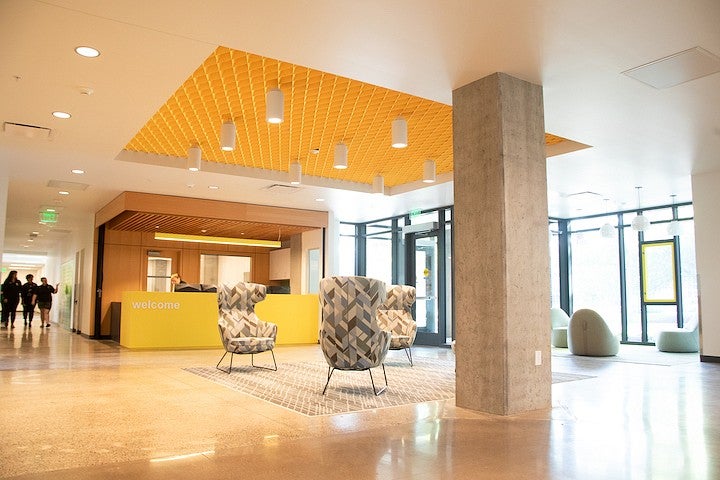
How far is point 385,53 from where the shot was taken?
15.6ft

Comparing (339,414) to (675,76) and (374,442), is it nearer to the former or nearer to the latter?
(374,442)

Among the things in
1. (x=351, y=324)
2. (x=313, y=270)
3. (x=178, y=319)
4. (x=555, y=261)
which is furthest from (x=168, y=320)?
(x=555, y=261)

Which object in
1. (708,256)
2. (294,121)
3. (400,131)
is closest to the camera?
(400,131)

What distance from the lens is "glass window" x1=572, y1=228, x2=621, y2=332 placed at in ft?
42.4

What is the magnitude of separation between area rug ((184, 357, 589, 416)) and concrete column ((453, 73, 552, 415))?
82 cm

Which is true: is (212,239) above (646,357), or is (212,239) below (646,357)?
above

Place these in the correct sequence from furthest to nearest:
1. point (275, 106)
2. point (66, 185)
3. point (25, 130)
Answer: point (66, 185) < point (25, 130) < point (275, 106)

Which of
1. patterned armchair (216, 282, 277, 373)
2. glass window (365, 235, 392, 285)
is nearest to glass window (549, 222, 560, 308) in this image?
glass window (365, 235, 392, 285)

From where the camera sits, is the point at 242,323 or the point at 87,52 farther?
the point at 242,323

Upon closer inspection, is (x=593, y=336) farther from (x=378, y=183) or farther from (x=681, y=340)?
(x=378, y=183)

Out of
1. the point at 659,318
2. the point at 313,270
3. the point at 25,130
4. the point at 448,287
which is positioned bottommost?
the point at 659,318

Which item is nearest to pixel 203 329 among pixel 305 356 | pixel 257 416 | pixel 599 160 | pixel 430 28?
pixel 305 356

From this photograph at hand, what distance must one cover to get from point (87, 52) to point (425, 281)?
30.4ft

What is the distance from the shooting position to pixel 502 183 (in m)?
4.87
